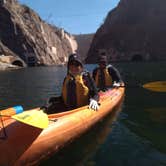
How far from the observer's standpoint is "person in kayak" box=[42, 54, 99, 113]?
32.6 feet

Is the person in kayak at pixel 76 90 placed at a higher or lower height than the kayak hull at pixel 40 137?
higher

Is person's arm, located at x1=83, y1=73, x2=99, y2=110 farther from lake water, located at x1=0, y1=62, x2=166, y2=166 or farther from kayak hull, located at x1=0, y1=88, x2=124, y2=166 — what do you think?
lake water, located at x1=0, y1=62, x2=166, y2=166

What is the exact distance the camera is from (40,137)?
705 cm

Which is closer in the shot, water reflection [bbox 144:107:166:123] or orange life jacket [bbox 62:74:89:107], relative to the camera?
orange life jacket [bbox 62:74:89:107]

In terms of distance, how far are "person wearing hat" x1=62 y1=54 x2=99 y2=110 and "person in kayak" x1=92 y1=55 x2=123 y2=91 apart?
13.3ft

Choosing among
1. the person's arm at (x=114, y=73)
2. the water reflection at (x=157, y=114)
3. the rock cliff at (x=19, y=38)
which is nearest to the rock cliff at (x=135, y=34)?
the rock cliff at (x=19, y=38)

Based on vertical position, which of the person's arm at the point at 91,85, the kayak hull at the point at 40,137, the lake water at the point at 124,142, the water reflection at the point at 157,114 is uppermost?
the person's arm at the point at 91,85

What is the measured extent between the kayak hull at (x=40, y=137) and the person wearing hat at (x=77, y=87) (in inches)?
24.8

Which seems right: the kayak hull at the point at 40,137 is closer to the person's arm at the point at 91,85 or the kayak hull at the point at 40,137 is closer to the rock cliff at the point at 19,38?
the person's arm at the point at 91,85

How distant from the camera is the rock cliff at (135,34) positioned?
99.9 m

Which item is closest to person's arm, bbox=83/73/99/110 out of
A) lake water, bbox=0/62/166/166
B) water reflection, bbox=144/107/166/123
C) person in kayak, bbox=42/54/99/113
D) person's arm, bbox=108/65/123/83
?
person in kayak, bbox=42/54/99/113

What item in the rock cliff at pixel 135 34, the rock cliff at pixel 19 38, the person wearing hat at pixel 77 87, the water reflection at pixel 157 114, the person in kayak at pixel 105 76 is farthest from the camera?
the rock cliff at pixel 135 34

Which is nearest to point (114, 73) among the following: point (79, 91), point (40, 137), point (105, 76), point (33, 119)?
point (105, 76)

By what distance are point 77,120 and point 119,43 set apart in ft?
336
